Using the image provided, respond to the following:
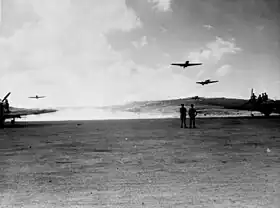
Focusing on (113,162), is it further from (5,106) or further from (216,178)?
(5,106)

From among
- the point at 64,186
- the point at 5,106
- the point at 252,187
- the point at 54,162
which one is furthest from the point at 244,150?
the point at 5,106

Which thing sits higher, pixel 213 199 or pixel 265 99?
pixel 265 99

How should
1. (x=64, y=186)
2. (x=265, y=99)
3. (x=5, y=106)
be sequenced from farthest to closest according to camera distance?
(x=265, y=99) < (x=5, y=106) < (x=64, y=186)

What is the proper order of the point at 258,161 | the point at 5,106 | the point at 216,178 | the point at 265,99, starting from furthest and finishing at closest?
the point at 265,99, the point at 5,106, the point at 258,161, the point at 216,178

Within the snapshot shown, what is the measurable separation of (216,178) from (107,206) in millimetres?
3278

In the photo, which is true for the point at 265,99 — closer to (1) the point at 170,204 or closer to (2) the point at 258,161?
(2) the point at 258,161

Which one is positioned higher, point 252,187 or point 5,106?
point 5,106

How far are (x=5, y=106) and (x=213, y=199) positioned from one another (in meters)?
38.9

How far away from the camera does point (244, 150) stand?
12.9 meters

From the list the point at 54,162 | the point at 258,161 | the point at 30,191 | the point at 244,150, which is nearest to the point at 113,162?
the point at 54,162

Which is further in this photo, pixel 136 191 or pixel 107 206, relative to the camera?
pixel 136 191

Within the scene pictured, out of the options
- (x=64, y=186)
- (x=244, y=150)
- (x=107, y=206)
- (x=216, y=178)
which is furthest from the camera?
(x=244, y=150)

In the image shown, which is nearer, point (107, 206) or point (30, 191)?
point (107, 206)

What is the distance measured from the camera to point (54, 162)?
10.7 metres
